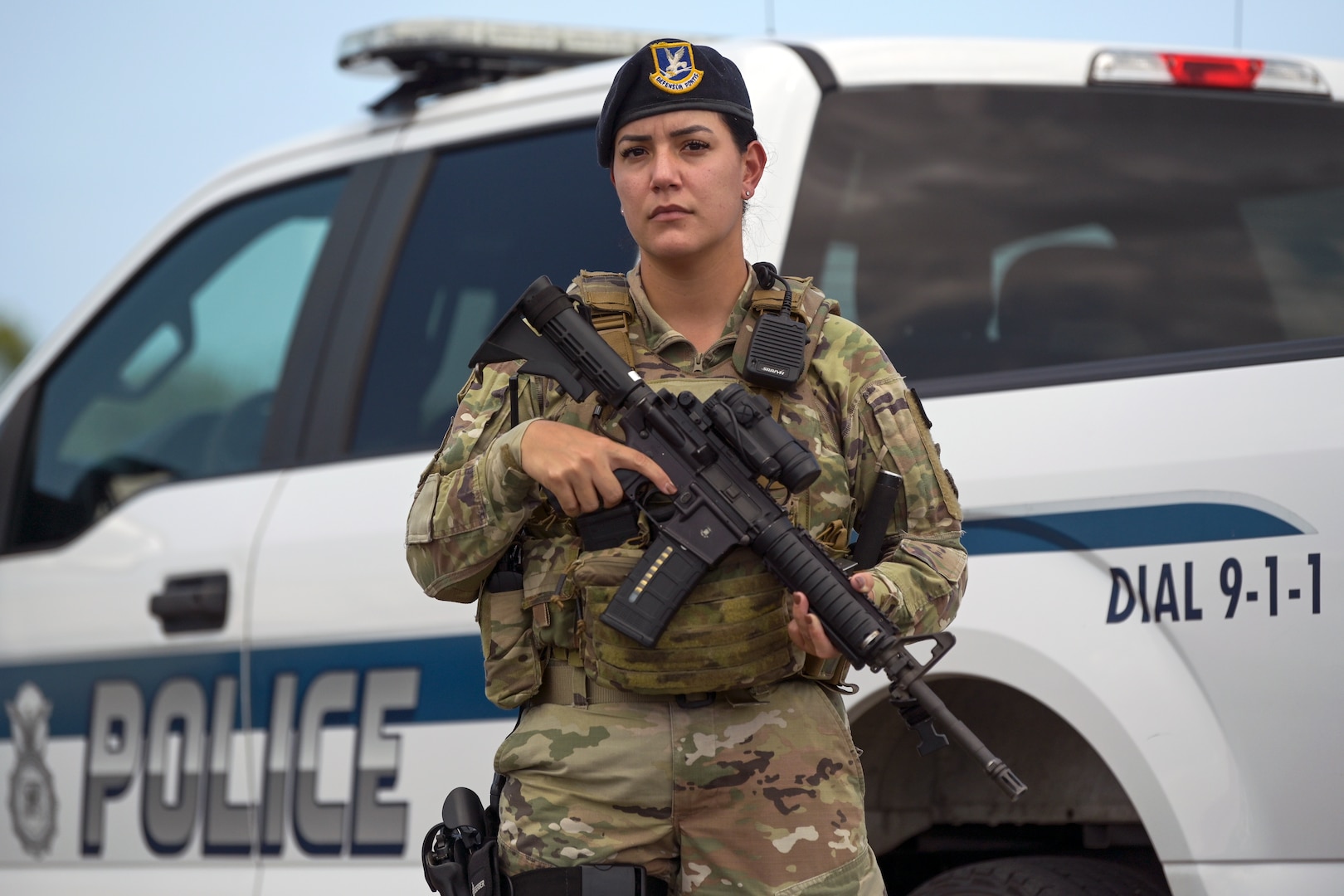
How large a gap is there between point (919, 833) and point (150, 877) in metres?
1.59

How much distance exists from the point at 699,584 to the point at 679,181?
1.66 feet

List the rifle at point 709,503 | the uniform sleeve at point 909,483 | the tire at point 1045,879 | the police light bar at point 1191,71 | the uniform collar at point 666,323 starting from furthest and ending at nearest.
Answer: the police light bar at point 1191,71, the tire at point 1045,879, the uniform collar at point 666,323, the uniform sleeve at point 909,483, the rifle at point 709,503

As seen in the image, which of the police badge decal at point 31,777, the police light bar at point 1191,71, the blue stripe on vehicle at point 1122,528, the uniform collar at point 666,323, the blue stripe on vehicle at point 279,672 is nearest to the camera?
the uniform collar at point 666,323

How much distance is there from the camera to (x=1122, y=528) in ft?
7.67

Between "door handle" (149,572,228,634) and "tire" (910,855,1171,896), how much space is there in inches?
60.9

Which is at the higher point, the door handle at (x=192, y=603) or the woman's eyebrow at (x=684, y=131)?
the woman's eyebrow at (x=684, y=131)

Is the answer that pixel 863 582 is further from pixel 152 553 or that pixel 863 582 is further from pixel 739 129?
pixel 152 553

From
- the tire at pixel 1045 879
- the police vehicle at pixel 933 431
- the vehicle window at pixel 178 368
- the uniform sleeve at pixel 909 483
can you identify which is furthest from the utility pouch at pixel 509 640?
the vehicle window at pixel 178 368

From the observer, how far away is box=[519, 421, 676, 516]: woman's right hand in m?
1.91

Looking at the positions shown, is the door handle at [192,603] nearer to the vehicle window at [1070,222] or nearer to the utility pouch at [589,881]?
the vehicle window at [1070,222]

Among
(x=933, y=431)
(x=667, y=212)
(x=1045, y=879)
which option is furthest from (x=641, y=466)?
(x=1045, y=879)

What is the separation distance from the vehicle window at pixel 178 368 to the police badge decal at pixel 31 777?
0.40 m

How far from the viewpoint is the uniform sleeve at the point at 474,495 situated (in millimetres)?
1967

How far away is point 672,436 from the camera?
1984 mm
